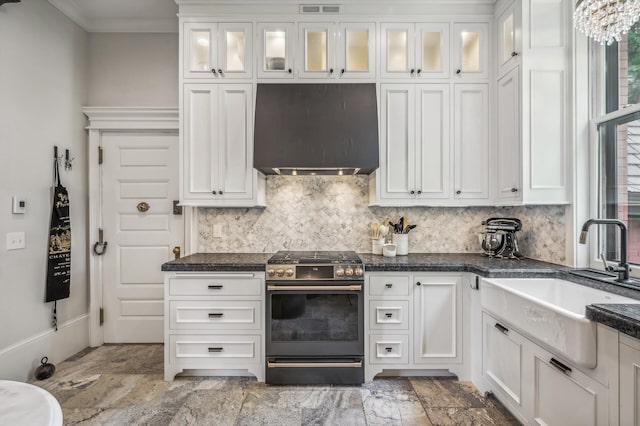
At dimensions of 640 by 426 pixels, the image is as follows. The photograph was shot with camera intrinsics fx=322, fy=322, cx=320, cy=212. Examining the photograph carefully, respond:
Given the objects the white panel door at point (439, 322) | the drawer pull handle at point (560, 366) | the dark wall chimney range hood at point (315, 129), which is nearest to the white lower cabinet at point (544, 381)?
the drawer pull handle at point (560, 366)

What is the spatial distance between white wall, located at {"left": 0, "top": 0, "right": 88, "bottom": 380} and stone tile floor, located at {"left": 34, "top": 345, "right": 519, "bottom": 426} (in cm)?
40

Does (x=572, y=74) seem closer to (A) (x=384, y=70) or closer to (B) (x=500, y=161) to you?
(B) (x=500, y=161)

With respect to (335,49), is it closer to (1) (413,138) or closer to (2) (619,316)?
(1) (413,138)

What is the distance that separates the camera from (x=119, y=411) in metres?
2.20

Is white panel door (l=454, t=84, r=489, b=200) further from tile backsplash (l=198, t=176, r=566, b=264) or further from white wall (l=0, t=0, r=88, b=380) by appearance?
white wall (l=0, t=0, r=88, b=380)

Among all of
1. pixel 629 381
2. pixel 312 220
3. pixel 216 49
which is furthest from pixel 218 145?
pixel 629 381

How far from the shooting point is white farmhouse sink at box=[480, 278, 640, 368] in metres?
1.44

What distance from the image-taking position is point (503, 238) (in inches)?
109

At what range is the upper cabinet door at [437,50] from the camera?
2820 millimetres

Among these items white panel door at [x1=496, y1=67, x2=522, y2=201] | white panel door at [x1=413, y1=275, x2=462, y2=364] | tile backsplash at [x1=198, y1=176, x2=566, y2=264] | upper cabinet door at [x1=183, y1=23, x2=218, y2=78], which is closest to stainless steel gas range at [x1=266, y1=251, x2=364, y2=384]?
white panel door at [x1=413, y1=275, x2=462, y2=364]

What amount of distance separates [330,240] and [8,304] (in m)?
2.60

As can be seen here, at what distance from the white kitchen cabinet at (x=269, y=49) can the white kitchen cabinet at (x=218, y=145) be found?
0.23 meters

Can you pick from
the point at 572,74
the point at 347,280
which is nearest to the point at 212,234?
the point at 347,280

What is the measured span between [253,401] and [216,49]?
285 centimetres
